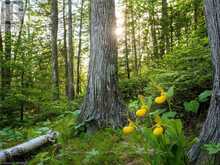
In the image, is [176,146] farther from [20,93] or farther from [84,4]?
[84,4]

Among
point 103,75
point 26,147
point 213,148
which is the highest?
point 103,75

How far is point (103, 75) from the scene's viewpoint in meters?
4.81

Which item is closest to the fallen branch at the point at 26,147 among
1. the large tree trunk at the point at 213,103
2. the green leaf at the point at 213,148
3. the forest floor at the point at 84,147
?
the forest floor at the point at 84,147

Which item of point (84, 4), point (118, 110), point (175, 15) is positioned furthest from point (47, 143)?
point (84, 4)

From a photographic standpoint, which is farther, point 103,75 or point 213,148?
point 103,75

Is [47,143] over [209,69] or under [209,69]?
under

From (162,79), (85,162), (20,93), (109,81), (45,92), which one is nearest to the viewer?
(85,162)

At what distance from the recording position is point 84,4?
59.4 feet

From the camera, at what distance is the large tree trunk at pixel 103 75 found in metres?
4.70

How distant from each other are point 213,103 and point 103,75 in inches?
93.6

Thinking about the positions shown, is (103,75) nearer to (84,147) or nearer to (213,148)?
(84,147)

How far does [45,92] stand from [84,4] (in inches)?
462

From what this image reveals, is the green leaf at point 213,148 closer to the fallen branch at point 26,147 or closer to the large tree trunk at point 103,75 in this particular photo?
the large tree trunk at point 103,75

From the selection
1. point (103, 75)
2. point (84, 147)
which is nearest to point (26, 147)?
point (84, 147)
